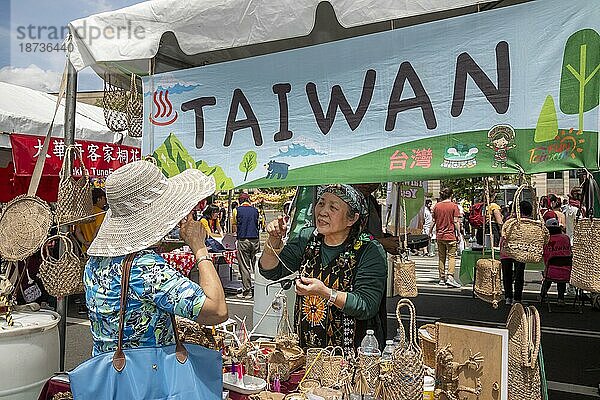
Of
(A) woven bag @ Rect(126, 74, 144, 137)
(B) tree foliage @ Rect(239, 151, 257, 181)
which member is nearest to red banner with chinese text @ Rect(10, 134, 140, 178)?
(A) woven bag @ Rect(126, 74, 144, 137)

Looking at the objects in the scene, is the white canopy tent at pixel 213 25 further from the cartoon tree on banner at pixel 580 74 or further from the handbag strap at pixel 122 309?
the handbag strap at pixel 122 309

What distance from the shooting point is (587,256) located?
2025 millimetres

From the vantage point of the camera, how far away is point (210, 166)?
281cm

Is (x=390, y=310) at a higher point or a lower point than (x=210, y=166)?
lower

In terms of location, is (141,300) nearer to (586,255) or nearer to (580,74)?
(586,255)

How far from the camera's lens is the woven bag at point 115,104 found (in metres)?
3.82

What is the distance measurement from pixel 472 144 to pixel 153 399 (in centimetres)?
154

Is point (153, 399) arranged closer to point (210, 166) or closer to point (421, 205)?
point (210, 166)

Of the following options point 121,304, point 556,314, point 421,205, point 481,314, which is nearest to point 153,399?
point 121,304

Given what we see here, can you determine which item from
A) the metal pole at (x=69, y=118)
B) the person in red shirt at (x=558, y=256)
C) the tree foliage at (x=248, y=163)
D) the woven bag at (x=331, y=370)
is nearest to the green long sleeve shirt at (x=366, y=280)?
the woven bag at (x=331, y=370)

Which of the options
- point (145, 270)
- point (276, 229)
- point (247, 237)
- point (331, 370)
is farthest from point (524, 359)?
point (247, 237)

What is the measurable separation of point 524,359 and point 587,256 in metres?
0.47

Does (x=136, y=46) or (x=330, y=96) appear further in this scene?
(x=136, y=46)

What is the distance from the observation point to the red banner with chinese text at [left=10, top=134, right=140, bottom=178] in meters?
4.54
